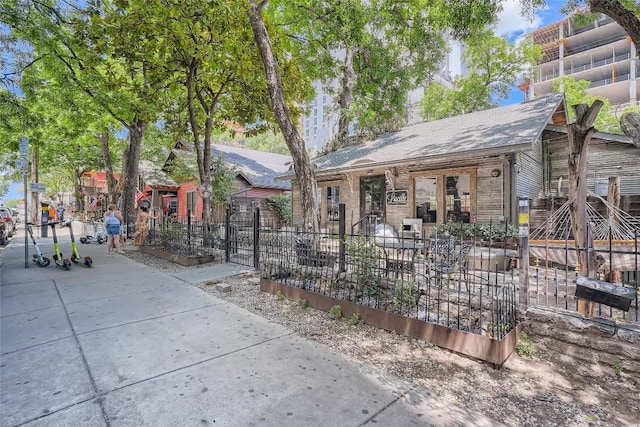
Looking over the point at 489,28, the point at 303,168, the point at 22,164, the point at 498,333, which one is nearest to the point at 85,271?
the point at 22,164

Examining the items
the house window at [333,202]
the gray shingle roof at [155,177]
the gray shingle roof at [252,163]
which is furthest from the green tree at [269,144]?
the house window at [333,202]

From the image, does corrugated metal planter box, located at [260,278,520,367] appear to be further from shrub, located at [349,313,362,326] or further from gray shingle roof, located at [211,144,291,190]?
gray shingle roof, located at [211,144,291,190]

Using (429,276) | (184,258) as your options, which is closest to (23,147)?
(184,258)

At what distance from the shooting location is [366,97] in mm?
18141

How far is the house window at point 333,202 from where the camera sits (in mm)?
13438

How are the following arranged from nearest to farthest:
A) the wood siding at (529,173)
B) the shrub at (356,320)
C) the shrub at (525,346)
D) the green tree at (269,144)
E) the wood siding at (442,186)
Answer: the shrub at (525,346), the shrub at (356,320), the wood siding at (442,186), the wood siding at (529,173), the green tree at (269,144)

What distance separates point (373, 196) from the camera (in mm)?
12125

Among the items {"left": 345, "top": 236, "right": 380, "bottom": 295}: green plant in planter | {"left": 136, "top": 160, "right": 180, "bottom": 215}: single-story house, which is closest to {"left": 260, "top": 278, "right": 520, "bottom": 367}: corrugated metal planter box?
{"left": 345, "top": 236, "right": 380, "bottom": 295}: green plant in planter

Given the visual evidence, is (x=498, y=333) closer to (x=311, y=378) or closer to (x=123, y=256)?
(x=311, y=378)

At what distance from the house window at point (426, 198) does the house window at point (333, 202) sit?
362 cm

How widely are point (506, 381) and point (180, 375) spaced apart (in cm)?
302

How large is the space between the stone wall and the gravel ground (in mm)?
88

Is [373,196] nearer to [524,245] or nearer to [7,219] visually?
[524,245]

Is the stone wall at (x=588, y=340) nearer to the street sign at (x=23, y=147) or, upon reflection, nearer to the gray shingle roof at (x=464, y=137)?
the gray shingle roof at (x=464, y=137)
